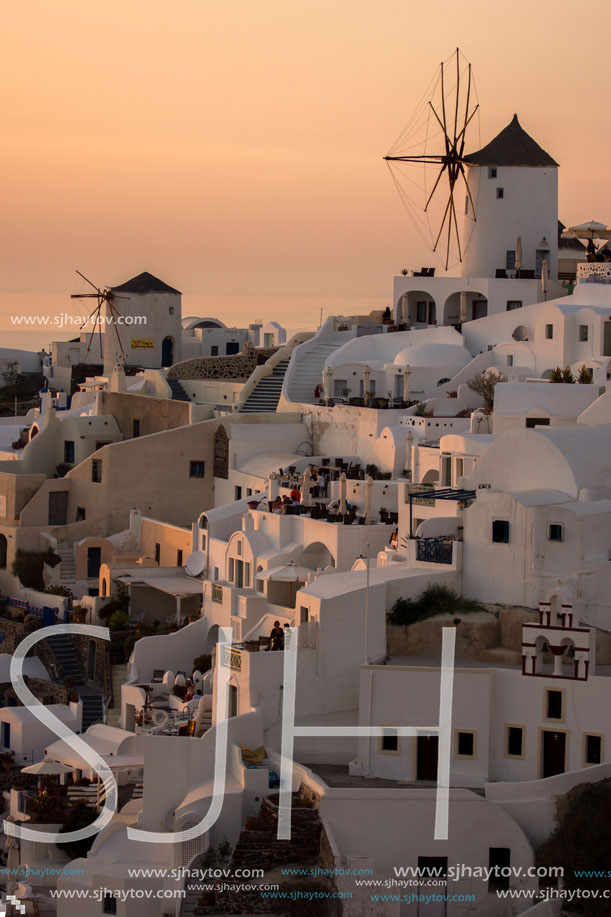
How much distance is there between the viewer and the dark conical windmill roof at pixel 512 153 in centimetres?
5062

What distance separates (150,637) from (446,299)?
1484 centimetres

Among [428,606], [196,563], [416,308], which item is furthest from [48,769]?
[416,308]

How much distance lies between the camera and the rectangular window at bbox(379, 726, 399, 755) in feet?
103

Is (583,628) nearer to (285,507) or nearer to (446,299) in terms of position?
(285,507)

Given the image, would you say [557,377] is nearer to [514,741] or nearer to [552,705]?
[552,705]

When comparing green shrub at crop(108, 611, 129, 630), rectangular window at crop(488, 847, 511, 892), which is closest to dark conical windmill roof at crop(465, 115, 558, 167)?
green shrub at crop(108, 611, 129, 630)

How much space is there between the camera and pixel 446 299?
5041 cm

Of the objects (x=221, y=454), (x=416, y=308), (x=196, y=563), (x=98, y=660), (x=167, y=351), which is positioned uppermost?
(x=416, y=308)

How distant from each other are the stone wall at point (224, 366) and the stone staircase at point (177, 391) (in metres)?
0.30

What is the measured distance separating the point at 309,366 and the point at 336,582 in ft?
51.2

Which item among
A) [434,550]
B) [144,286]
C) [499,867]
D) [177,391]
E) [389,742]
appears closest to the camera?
[499,867]

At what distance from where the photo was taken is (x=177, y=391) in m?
51.8

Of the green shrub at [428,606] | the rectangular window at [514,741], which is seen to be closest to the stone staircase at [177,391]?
the green shrub at [428,606]
